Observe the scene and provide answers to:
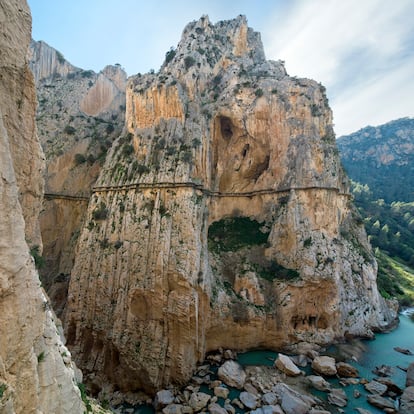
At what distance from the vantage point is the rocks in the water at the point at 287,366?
67.1 feet

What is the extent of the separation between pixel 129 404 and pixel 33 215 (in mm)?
15231

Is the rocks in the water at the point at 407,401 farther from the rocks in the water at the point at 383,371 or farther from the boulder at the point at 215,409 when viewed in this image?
the boulder at the point at 215,409

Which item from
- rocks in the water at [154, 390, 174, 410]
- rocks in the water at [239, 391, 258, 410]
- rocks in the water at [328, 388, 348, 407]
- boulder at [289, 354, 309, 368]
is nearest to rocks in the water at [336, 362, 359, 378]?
rocks in the water at [328, 388, 348, 407]

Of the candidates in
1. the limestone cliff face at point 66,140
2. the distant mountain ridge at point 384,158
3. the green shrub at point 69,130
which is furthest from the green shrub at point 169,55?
the distant mountain ridge at point 384,158

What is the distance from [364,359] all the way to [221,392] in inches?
507

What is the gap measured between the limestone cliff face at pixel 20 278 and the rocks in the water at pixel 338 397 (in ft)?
53.5

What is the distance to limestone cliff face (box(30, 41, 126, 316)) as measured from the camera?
1054 inches

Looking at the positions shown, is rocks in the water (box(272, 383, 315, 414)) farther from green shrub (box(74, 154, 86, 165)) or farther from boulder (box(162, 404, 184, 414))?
green shrub (box(74, 154, 86, 165))

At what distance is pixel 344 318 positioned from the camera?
87.9 ft

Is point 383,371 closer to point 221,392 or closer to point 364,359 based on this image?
point 364,359

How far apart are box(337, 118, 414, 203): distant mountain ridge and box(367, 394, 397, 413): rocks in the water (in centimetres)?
9136

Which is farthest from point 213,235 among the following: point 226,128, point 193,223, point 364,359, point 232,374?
point 364,359

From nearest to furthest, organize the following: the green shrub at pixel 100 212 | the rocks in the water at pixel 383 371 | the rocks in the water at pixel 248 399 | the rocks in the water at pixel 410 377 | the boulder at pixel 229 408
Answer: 1. the boulder at pixel 229 408
2. the rocks in the water at pixel 248 399
3. the rocks in the water at pixel 410 377
4. the rocks in the water at pixel 383 371
5. the green shrub at pixel 100 212

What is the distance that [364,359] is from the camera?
76.5 feet
